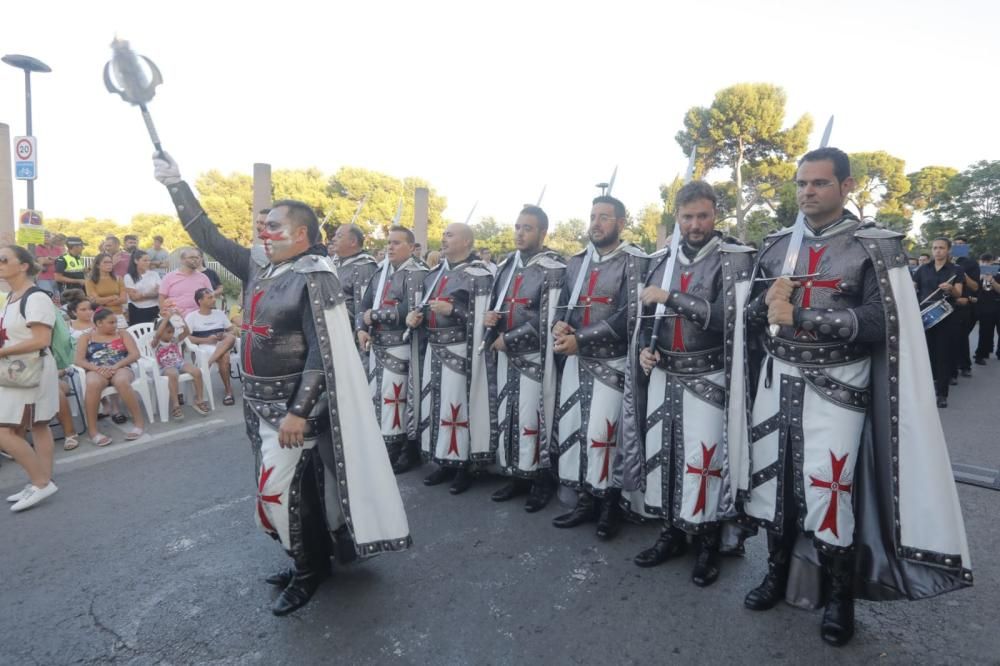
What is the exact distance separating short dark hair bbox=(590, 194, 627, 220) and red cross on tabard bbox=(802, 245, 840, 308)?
144 cm

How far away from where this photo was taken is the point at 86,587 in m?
3.18

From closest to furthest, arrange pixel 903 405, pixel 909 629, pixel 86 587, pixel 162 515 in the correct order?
pixel 903 405 → pixel 909 629 → pixel 86 587 → pixel 162 515

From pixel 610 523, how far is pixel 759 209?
34554 millimetres

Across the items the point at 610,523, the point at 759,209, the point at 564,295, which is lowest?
the point at 610,523

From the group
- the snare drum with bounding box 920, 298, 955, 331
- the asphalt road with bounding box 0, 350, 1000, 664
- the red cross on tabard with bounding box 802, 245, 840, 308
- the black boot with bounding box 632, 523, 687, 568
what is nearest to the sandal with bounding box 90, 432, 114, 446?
the asphalt road with bounding box 0, 350, 1000, 664

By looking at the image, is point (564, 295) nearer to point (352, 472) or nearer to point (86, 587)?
point (352, 472)

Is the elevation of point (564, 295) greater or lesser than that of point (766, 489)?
greater

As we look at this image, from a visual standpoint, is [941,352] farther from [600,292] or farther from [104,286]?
[104,286]

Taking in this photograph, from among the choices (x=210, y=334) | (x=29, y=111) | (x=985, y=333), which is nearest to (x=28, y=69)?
(x=29, y=111)

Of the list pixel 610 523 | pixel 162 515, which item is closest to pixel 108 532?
pixel 162 515

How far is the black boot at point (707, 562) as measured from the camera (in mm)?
3125

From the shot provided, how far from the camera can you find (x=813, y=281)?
2672mm

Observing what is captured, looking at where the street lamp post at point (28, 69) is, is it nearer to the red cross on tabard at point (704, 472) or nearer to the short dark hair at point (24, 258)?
the short dark hair at point (24, 258)

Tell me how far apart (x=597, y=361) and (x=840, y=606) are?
1824 mm
